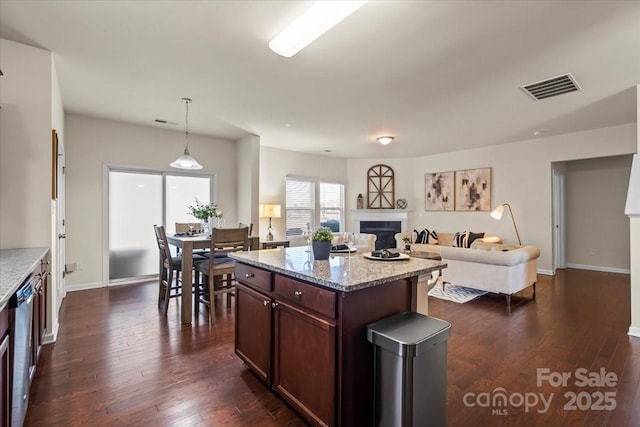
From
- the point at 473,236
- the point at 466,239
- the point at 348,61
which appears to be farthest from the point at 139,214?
the point at 473,236

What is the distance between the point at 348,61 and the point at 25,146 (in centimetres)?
295

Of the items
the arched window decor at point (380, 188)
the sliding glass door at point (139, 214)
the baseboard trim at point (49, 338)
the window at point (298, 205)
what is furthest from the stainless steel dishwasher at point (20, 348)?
the arched window decor at point (380, 188)

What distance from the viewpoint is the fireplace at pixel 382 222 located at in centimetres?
802

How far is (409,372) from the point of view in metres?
1.51

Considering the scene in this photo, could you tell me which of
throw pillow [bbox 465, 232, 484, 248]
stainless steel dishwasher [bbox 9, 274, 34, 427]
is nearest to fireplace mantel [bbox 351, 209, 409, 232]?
throw pillow [bbox 465, 232, 484, 248]

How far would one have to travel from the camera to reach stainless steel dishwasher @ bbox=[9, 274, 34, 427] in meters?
1.49

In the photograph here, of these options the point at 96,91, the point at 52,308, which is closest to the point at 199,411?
the point at 52,308

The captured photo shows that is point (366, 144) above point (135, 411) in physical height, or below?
above

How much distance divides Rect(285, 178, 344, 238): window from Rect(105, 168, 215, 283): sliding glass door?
2243 mm

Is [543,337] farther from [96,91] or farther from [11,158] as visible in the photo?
[96,91]

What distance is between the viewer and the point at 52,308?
298 cm

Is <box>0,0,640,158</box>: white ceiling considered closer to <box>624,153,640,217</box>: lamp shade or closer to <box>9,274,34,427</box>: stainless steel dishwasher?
<box>624,153,640,217</box>: lamp shade

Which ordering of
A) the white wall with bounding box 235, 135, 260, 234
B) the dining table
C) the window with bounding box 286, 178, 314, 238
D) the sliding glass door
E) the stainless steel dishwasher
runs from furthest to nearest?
the window with bounding box 286, 178, 314, 238 < the white wall with bounding box 235, 135, 260, 234 < the sliding glass door < the dining table < the stainless steel dishwasher

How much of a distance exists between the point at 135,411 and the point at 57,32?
9.49ft
